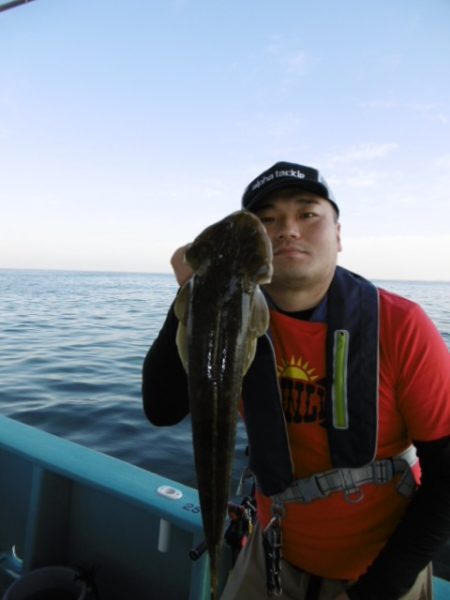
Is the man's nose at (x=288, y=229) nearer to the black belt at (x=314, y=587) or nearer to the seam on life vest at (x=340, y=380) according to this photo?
the seam on life vest at (x=340, y=380)

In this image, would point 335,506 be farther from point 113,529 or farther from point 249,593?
point 113,529

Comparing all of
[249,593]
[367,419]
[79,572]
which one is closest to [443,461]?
[367,419]

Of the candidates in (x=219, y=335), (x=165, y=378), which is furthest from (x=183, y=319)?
(x=165, y=378)

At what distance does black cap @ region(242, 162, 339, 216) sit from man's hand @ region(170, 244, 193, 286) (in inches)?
26.6

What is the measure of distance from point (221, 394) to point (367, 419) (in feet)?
3.42

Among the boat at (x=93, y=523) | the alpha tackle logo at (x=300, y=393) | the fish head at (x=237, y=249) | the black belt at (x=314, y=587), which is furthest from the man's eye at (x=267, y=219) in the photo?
the boat at (x=93, y=523)

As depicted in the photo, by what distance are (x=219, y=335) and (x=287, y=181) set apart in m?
1.17

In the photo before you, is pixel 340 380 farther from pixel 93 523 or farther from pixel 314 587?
pixel 93 523

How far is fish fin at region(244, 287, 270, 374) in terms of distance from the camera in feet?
6.76

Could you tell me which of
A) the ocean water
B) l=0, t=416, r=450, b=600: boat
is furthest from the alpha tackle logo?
the ocean water

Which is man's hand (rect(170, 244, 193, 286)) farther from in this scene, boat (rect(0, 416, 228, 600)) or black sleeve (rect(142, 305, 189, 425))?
boat (rect(0, 416, 228, 600))

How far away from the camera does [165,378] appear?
257 centimetres

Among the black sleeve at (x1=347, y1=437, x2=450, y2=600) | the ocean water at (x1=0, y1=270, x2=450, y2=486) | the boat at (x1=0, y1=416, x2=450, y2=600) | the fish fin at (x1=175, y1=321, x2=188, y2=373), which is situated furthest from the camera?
the ocean water at (x1=0, y1=270, x2=450, y2=486)

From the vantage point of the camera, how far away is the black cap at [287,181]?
2.62m
